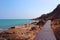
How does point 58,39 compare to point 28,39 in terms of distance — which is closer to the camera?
point 58,39

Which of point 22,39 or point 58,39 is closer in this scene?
point 58,39

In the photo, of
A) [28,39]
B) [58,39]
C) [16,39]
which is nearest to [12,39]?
[16,39]

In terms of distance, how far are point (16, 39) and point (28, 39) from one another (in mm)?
1117

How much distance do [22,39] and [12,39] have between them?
1.08 meters

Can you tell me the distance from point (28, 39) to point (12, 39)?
63.6 inches

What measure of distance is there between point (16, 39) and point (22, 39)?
559 mm

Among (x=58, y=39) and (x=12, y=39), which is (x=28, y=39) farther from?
(x=58, y=39)

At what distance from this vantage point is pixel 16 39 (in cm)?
1564

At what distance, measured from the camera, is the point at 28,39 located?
1553 centimetres

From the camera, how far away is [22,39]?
1559 cm

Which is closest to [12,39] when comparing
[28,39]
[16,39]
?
[16,39]

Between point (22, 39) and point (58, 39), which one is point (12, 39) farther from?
point (58, 39)

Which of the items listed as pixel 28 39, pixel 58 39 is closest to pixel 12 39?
pixel 28 39

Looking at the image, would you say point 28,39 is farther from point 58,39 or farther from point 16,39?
point 58,39
